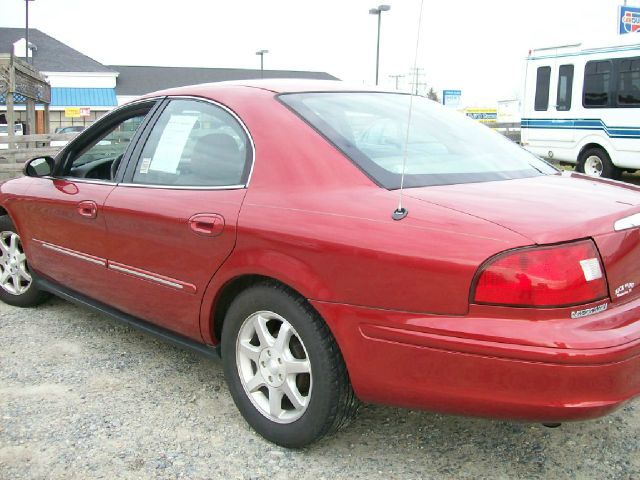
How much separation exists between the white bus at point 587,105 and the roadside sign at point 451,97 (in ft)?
18.7

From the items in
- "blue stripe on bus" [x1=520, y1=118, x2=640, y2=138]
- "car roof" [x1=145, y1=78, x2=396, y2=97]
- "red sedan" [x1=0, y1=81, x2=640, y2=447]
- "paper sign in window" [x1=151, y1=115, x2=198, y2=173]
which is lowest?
"red sedan" [x1=0, y1=81, x2=640, y2=447]

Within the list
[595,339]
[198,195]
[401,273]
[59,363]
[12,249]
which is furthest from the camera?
[12,249]

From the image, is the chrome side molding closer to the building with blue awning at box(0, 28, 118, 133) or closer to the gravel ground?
the gravel ground

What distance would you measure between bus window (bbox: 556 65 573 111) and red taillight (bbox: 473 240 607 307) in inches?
496

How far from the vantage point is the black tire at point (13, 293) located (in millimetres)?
4340

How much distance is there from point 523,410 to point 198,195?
63.7 inches

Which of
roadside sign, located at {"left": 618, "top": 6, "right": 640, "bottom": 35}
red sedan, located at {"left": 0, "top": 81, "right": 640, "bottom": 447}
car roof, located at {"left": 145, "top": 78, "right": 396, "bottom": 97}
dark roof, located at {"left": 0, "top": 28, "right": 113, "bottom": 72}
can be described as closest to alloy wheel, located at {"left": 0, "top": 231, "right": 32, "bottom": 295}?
red sedan, located at {"left": 0, "top": 81, "right": 640, "bottom": 447}

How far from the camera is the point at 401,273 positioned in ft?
6.99

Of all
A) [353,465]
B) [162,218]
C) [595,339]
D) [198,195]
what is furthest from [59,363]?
[595,339]

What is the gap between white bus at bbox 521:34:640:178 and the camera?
12.1 m

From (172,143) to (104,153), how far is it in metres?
1.02

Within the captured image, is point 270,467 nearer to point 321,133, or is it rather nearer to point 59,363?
point 321,133

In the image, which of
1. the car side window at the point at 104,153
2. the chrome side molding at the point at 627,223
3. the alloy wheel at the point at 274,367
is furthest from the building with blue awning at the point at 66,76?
the chrome side molding at the point at 627,223

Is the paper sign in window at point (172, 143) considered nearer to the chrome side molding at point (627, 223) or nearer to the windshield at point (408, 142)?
the windshield at point (408, 142)
